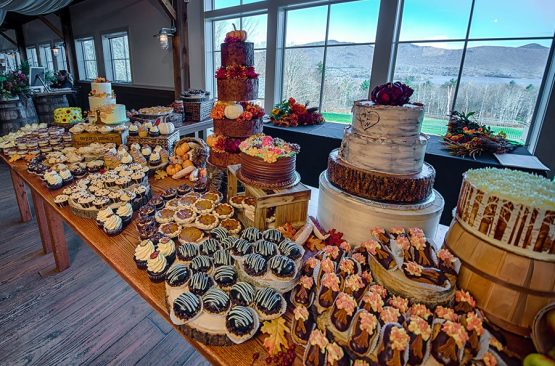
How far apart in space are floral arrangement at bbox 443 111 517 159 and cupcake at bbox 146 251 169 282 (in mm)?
2674

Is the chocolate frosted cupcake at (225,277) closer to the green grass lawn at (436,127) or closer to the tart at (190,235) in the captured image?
the tart at (190,235)

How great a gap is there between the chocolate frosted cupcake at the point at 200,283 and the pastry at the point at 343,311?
1.26 feet

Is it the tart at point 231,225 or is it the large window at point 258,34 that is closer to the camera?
the tart at point 231,225

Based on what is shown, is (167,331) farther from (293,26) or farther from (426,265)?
(293,26)

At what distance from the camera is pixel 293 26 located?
491 centimetres

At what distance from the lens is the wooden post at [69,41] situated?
909 cm

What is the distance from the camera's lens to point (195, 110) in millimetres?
3943

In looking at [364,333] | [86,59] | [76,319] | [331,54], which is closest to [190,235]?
[364,333]

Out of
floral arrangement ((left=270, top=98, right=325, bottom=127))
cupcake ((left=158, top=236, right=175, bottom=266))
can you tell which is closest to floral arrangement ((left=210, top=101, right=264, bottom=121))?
cupcake ((left=158, top=236, right=175, bottom=266))

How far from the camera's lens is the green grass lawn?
339 cm

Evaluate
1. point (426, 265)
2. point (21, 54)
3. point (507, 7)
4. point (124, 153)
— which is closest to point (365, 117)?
point (426, 265)

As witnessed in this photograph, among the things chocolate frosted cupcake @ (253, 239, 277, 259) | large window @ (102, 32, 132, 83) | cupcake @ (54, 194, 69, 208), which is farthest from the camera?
large window @ (102, 32, 132, 83)

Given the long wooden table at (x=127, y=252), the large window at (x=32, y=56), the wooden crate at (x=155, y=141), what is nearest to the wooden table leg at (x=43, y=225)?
the long wooden table at (x=127, y=252)

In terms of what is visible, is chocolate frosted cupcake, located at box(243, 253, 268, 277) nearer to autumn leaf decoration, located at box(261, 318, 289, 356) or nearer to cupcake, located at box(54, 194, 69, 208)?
autumn leaf decoration, located at box(261, 318, 289, 356)
